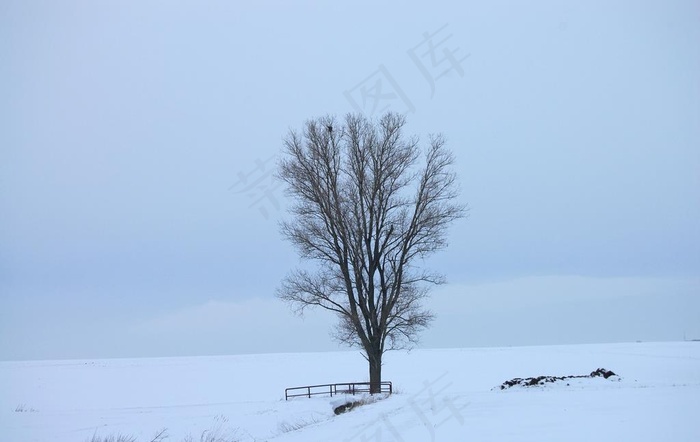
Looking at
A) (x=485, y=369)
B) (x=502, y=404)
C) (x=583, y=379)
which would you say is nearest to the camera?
(x=502, y=404)

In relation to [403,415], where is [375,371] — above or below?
above

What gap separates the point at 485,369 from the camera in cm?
5175

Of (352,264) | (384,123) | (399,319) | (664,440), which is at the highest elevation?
(384,123)

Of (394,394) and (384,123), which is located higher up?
(384,123)

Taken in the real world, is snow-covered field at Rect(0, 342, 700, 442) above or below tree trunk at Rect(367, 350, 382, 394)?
below

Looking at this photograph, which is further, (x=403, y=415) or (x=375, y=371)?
(x=375, y=371)

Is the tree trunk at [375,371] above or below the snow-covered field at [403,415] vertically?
above

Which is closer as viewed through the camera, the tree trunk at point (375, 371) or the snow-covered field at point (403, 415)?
the snow-covered field at point (403, 415)

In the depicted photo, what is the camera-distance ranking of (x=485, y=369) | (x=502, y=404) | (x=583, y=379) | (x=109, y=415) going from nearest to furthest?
(x=502, y=404), (x=109, y=415), (x=583, y=379), (x=485, y=369)

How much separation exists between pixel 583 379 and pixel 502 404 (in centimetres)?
986

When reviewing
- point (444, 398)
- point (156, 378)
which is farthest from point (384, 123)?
point (156, 378)

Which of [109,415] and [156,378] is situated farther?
[156,378]

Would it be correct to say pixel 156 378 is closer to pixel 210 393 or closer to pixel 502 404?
pixel 210 393

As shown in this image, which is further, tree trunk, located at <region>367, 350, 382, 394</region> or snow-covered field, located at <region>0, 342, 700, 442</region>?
tree trunk, located at <region>367, 350, 382, 394</region>
